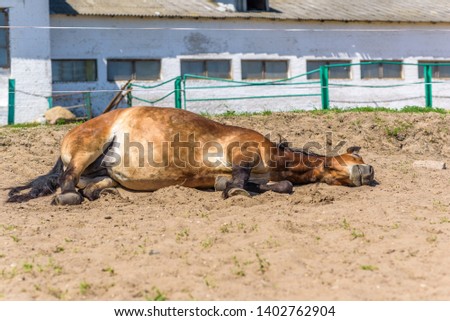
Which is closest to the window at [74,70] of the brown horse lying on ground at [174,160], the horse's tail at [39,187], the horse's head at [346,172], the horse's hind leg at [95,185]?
the horse's tail at [39,187]

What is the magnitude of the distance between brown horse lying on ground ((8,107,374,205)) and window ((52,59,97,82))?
40.7 feet

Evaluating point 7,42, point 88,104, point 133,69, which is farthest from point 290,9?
point 7,42

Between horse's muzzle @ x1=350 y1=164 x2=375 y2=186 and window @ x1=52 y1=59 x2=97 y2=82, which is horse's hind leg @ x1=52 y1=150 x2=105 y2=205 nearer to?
horse's muzzle @ x1=350 y1=164 x2=375 y2=186

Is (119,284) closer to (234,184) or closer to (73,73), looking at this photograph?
(234,184)

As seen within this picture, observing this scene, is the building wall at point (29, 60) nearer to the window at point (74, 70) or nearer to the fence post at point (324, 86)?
the window at point (74, 70)

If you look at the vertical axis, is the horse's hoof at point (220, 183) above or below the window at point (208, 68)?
below

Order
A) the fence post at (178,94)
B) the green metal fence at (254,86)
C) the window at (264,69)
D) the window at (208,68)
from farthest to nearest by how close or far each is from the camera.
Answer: the window at (264,69), the window at (208,68), the green metal fence at (254,86), the fence post at (178,94)

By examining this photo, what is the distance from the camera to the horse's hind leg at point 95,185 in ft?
23.7

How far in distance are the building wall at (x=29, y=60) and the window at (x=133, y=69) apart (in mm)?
2071

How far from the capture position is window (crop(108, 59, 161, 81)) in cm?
2003

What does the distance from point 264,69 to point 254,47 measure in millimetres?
828

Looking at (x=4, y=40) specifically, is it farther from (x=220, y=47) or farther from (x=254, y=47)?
(x=254, y=47)

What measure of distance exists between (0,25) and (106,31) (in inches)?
120

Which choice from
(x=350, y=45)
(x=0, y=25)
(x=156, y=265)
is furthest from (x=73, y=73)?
(x=156, y=265)
